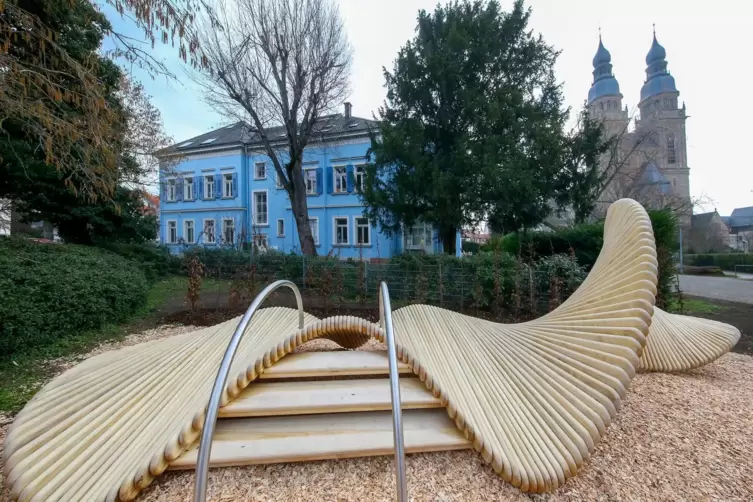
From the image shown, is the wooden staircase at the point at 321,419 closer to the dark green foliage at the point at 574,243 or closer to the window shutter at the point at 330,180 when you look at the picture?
the dark green foliage at the point at 574,243

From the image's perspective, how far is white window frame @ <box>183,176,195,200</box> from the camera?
25.8 m

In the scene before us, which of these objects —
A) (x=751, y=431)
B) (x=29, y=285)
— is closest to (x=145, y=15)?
(x=29, y=285)

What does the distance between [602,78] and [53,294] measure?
60414 millimetres

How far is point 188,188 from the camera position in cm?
2595

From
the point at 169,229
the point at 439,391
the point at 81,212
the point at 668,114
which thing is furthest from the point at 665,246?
the point at 668,114

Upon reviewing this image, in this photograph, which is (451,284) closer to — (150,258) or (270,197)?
(150,258)

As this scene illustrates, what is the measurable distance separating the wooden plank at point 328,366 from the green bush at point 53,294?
4.39 meters

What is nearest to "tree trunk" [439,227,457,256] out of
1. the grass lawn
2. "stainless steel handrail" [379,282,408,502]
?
the grass lawn

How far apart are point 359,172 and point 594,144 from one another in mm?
12904

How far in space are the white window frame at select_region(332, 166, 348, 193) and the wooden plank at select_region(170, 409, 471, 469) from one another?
20145 mm

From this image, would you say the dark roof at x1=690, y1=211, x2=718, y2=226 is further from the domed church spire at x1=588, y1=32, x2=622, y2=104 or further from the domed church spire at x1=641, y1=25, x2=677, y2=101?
the domed church spire at x1=641, y1=25, x2=677, y2=101

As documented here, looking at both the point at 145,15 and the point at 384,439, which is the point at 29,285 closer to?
the point at 145,15

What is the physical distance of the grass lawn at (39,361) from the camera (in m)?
3.57

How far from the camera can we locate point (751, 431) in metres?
2.65
